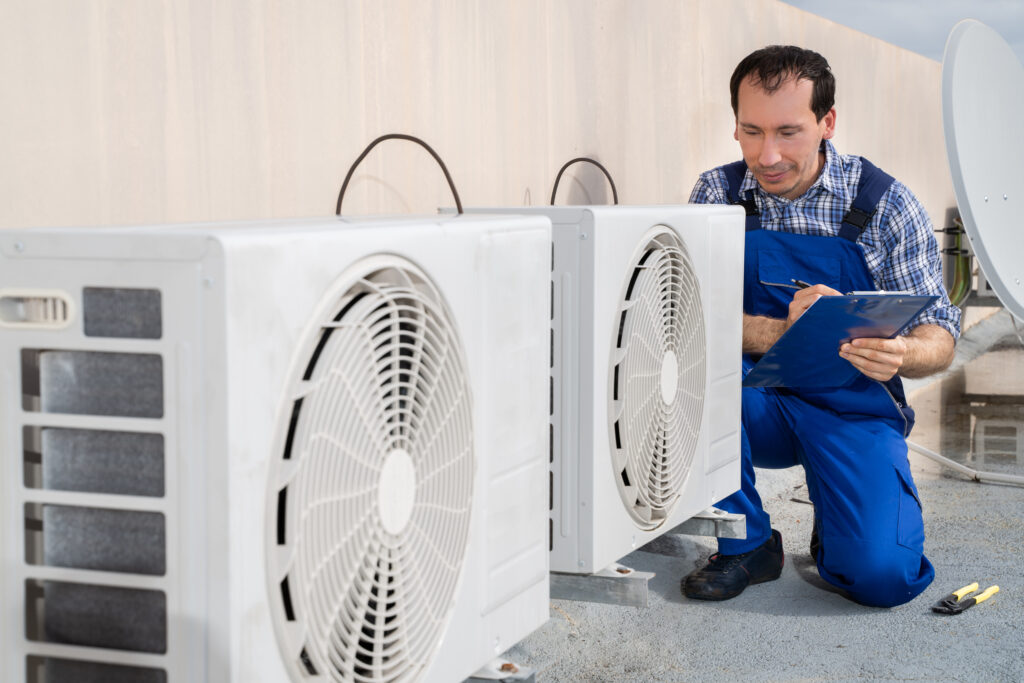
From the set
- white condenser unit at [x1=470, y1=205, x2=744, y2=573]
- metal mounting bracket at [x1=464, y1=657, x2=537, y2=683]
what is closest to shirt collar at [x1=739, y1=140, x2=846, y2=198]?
white condenser unit at [x1=470, y1=205, x2=744, y2=573]

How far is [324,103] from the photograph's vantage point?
6.28 feet

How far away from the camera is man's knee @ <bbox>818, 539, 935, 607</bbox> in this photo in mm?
2568

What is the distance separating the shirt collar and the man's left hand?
1.65ft

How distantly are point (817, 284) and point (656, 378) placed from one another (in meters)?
1.00

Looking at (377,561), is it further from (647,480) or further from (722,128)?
(722,128)

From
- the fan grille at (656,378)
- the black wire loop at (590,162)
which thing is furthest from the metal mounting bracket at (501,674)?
the black wire loop at (590,162)

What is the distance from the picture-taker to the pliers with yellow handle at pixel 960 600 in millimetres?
2533

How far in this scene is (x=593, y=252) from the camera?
1671 millimetres

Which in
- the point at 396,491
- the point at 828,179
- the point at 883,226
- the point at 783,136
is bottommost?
the point at 396,491

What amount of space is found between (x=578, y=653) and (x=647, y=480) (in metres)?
0.56

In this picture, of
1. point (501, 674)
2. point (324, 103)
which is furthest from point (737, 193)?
point (501, 674)

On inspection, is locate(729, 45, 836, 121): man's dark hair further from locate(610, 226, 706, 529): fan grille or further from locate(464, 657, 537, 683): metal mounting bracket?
locate(464, 657, 537, 683): metal mounting bracket

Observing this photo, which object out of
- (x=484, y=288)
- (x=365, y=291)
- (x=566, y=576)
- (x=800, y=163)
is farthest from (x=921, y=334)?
(x=365, y=291)

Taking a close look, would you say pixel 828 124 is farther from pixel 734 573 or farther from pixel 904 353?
pixel 734 573
